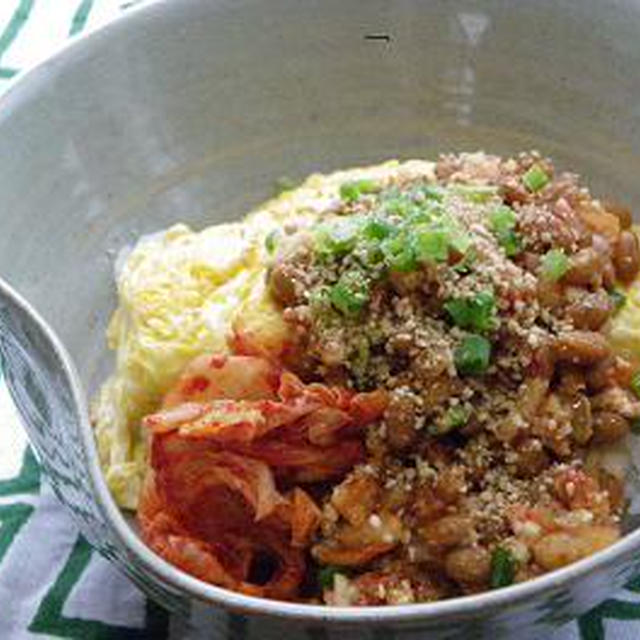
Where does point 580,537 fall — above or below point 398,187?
below

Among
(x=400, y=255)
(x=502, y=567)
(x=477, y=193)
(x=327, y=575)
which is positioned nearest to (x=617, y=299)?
(x=477, y=193)

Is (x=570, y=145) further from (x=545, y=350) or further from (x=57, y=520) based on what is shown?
(x=57, y=520)

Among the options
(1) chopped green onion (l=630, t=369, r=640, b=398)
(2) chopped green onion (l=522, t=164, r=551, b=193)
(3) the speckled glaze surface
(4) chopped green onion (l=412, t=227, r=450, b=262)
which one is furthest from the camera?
(3) the speckled glaze surface

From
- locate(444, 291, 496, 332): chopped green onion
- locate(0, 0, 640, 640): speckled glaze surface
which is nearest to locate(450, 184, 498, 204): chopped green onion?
locate(444, 291, 496, 332): chopped green onion

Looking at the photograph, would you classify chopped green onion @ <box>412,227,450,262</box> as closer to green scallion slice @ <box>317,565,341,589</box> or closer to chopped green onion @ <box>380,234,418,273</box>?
chopped green onion @ <box>380,234,418,273</box>

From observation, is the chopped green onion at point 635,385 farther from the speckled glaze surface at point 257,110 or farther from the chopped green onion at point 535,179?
the speckled glaze surface at point 257,110

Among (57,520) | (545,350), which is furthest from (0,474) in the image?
(545,350)
